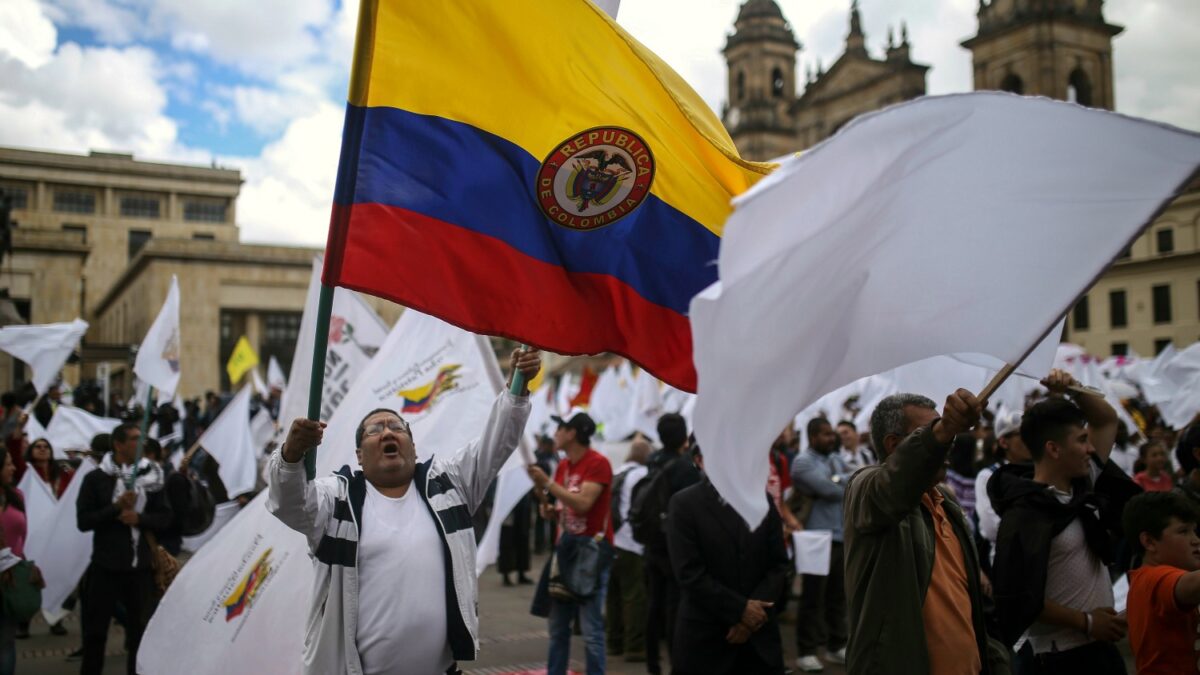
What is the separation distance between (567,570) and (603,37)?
416 cm

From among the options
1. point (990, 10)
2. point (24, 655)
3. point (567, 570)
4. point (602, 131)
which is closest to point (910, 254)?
point (602, 131)

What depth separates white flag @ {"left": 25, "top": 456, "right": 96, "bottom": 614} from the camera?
865 cm

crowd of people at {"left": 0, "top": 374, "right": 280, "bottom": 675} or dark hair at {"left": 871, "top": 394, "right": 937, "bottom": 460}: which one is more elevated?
dark hair at {"left": 871, "top": 394, "right": 937, "bottom": 460}

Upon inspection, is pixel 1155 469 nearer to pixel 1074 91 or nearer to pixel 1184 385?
pixel 1184 385

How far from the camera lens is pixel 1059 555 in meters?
3.94

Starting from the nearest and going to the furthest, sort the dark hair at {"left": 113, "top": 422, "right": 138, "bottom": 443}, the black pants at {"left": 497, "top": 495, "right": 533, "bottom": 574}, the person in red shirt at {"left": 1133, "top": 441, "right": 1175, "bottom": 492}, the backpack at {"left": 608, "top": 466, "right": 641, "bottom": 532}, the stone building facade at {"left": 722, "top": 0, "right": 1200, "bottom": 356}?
the dark hair at {"left": 113, "top": 422, "right": 138, "bottom": 443}
the person in red shirt at {"left": 1133, "top": 441, "right": 1175, "bottom": 492}
the backpack at {"left": 608, "top": 466, "right": 641, "bottom": 532}
the black pants at {"left": 497, "top": 495, "right": 533, "bottom": 574}
the stone building facade at {"left": 722, "top": 0, "right": 1200, "bottom": 356}

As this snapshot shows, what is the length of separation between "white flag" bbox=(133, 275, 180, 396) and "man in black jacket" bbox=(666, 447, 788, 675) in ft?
19.5

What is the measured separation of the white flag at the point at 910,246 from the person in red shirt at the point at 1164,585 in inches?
50.8

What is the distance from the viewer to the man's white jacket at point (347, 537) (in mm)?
3703

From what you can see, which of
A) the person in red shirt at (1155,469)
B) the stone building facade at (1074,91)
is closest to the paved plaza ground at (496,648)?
the person in red shirt at (1155,469)

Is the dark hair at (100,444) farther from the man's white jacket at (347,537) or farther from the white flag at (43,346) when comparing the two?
the man's white jacket at (347,537)

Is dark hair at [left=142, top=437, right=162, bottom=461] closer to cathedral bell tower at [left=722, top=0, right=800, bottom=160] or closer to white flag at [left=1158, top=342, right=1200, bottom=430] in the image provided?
white flag at [left=1158, top=342, right=1200, bottom=430]

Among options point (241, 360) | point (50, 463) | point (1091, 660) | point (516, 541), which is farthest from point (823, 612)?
point (241, 360)

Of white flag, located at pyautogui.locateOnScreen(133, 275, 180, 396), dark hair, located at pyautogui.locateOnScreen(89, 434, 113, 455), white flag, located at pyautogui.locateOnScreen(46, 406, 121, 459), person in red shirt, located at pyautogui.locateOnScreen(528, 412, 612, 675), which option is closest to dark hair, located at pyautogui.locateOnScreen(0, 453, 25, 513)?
dark hair, located at pyautogui.locateOnScreen(89, 434, 113, 455)
